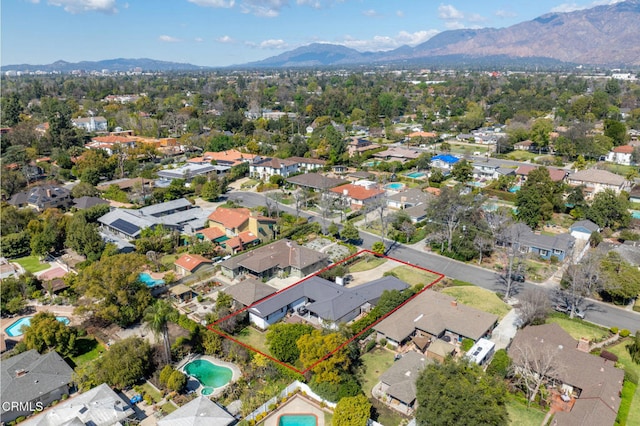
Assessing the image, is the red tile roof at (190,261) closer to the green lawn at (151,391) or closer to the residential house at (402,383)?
the green lawn at (151,391)

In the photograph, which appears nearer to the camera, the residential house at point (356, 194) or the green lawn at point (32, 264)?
the green lawn at point (32, 264)

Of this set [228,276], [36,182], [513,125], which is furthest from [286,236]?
[513,125]

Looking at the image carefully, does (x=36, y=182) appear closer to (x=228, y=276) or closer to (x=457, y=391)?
(x=228, y=276)

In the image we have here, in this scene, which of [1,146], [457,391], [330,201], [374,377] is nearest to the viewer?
[457,391]

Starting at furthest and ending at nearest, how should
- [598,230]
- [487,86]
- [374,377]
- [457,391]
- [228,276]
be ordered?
[487,86] → [598,230] → [228,276] → [374,377] → [457,391]

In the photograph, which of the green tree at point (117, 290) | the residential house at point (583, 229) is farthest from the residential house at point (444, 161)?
the green tree at point (117, 290)

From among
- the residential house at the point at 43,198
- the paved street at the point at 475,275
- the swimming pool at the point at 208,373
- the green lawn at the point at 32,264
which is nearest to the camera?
the swimming pool at the point at 208,373
